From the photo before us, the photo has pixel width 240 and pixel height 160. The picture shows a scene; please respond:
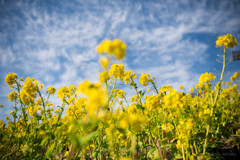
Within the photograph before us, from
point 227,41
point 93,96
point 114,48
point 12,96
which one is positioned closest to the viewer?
point 93,96

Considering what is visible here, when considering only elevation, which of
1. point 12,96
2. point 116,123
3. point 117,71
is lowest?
point 116,123

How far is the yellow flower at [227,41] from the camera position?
2.17m

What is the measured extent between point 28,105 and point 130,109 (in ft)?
9.09

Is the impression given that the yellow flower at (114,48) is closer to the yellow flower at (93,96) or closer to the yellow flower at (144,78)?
the yellow flower at (93,96)

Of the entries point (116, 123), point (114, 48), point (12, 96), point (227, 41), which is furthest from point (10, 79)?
point (227, 41)

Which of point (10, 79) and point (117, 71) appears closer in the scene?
point (117, 71)

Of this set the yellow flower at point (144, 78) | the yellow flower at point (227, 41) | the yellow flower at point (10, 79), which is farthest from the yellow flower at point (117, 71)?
the yellow flower at point (10, 79)

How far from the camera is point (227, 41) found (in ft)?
7.14

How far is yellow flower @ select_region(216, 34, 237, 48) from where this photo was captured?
2171 mm

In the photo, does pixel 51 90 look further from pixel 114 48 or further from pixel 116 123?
Result: pixel 114 48

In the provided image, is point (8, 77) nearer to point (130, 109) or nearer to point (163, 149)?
point (130, 109)

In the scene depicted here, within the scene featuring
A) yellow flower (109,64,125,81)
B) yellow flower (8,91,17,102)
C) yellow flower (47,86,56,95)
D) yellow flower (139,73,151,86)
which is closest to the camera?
yellow flower (109,64,125,81)

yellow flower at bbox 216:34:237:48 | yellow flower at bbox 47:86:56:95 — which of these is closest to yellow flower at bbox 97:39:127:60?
yellow flower at bbox 216:34:237:48

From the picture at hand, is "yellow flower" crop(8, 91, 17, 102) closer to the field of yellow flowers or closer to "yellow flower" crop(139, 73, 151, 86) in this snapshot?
the field of yellow flowers
